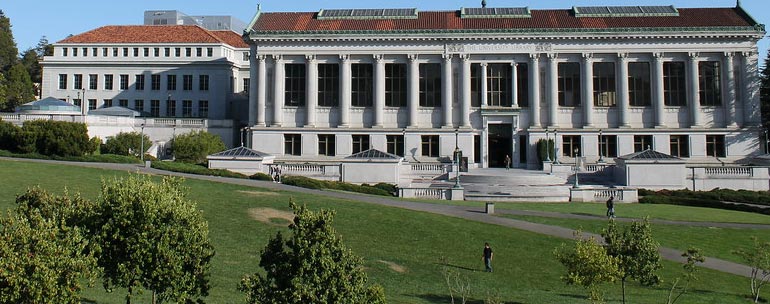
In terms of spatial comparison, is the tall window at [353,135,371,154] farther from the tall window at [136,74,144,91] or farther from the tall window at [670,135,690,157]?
the tall window at [136,74,144,91]

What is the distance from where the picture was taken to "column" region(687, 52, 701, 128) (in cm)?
6688

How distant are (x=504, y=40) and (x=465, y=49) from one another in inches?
188

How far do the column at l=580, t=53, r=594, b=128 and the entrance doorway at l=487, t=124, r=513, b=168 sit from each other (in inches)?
348

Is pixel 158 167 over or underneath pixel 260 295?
over

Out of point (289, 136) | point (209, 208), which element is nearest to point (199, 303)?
point (209, 208)

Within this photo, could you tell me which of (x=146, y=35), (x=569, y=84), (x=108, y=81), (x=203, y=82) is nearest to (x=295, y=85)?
(x=203, y=82)

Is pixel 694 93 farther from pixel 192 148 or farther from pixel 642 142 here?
pixel 192 148

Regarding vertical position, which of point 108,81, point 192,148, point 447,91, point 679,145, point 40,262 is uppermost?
point 108,81

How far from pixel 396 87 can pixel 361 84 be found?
4.38 metres

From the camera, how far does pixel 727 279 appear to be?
84.6 ft

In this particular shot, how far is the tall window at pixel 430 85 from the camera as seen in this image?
70.7m

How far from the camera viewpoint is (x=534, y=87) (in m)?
68.9

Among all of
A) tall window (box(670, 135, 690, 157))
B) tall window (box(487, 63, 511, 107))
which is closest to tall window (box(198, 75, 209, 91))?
tall window (box(487, 63, 511, 107))

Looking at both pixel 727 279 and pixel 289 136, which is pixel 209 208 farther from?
pixel 289 136
